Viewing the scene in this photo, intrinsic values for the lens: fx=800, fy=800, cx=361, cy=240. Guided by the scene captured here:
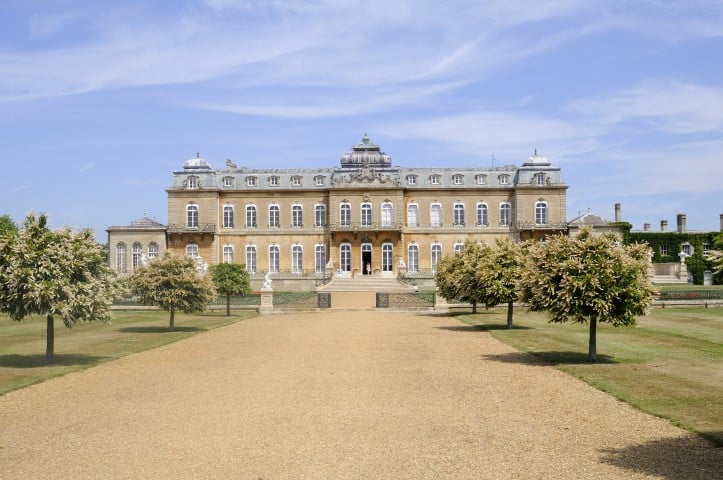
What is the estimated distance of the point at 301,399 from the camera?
13156 millimetres

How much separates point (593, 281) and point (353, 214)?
45111 mm

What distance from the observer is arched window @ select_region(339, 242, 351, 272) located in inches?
2442

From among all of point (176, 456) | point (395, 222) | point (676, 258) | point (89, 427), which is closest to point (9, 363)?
point (89, 427)

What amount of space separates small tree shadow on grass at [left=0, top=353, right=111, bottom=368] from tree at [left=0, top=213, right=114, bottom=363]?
1.18ft

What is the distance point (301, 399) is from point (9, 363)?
8648 millimetres

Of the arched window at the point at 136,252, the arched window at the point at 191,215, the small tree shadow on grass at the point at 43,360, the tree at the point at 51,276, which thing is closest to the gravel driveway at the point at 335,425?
the small tree shadow on grass at the point at 43,360

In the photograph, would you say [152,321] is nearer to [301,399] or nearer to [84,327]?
[84,327]

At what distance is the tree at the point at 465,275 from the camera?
29188 millimetres

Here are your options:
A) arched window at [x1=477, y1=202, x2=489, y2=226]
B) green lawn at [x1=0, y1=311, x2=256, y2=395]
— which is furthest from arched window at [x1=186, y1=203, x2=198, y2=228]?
green lawn at [x1=0, y1=311, x2=256, y2=395]

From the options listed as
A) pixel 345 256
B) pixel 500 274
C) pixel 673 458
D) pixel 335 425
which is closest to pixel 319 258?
pixel 345 256

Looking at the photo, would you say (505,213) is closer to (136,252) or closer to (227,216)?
(227,216)

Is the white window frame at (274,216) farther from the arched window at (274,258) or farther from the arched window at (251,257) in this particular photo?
the arched window at (251,257)

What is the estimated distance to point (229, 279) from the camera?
1470 inches

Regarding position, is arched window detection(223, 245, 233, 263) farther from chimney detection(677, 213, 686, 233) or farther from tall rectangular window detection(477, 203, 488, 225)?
chimney detection(677, 213, 686, 233)
